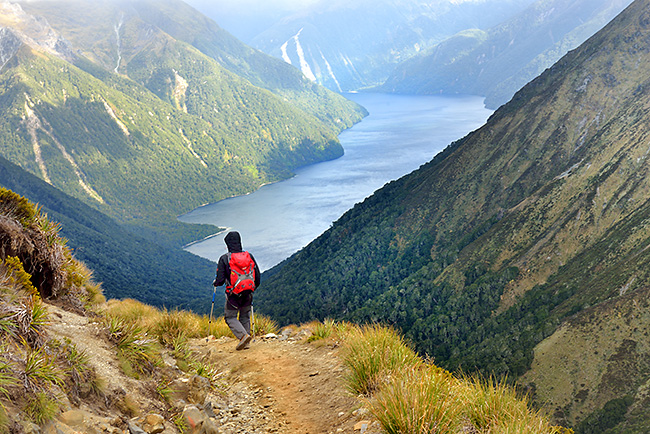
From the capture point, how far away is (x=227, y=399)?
12.6 metres

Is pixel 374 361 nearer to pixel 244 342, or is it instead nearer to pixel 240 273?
pixel 240 273

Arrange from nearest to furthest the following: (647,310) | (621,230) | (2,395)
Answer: (2,395), (647,310), (621,230)

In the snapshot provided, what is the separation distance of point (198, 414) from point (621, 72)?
155m

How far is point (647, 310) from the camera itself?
69438 mm

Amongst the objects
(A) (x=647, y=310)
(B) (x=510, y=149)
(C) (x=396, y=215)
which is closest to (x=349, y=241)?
(C) (x=396, y=215)

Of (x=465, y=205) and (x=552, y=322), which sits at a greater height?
(x=465, y=205)

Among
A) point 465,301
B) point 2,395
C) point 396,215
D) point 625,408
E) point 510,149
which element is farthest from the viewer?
point 396,215

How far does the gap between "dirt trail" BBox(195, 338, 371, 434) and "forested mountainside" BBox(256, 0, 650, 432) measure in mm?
46924

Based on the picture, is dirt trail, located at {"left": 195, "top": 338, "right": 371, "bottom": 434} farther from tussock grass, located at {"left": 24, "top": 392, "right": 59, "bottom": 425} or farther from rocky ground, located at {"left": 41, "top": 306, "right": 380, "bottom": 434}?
tussock grass, located at {"left": 24, "top": 392, "right": 59, "bottom": 425}

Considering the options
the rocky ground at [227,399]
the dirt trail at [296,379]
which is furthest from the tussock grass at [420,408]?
the dirt trail at [296,379]

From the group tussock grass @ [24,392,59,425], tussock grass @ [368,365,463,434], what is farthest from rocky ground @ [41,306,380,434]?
tussock grass @ [368,365,463,434]

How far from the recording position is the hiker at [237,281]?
1529 centimetres

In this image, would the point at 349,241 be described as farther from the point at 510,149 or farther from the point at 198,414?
the point at 198,414

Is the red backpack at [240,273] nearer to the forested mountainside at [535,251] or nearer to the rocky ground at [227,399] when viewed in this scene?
the rocky ground at [227,399]
